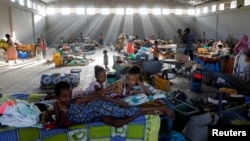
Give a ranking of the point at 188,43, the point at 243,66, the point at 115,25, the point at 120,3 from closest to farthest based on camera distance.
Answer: the point at 243,66
the point at 188,43
the point at 120,3
the point at 115,25

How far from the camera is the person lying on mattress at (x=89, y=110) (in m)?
2.95

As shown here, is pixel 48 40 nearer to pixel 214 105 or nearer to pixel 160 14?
pixel 160 14

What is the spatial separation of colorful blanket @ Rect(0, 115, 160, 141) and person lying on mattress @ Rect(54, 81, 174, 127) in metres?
0.08

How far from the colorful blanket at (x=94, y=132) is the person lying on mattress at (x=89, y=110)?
84mm

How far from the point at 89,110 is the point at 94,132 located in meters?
0.28

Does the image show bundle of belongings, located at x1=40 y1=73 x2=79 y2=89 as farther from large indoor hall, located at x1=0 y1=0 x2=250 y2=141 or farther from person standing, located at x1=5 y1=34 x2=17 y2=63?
person standing, located at x1=5 y1=34 x2=17 y2=63

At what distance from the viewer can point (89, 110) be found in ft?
10.1

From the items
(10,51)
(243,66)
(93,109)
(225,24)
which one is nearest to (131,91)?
(93,109)

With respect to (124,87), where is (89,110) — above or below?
below

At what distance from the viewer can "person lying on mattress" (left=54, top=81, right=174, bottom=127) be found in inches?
116

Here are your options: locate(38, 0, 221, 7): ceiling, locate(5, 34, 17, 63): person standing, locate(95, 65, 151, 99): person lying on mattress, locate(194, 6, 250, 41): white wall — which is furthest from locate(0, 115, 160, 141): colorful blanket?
locate(38, 0, 221, 7): ceiling

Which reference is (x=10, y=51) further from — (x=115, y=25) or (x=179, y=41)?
(x=115, y=25)

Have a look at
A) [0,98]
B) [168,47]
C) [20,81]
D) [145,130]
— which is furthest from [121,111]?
[168,47]

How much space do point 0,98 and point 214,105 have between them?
3684 mm
